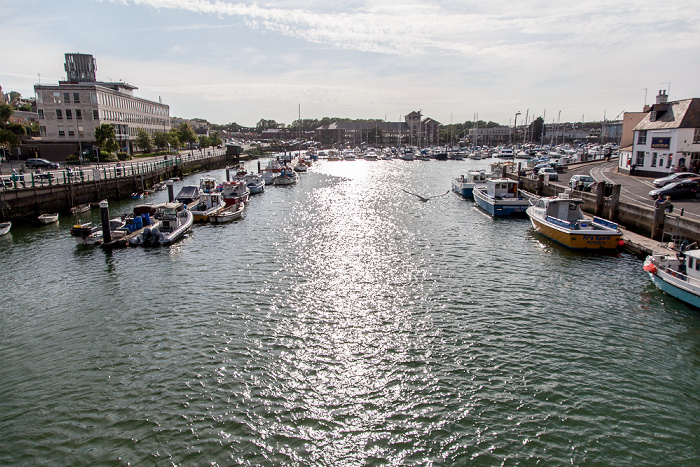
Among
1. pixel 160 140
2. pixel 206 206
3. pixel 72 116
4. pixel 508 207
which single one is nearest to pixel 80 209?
pixel 206 206

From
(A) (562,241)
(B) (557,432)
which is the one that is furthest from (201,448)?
(A) (562,241)

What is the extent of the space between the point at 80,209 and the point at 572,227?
49.4 metres

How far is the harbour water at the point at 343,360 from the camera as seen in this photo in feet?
42.3

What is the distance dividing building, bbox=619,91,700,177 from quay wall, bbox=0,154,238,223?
68398 millimetres

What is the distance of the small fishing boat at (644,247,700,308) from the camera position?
21.6 m

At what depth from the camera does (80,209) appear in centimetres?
4697

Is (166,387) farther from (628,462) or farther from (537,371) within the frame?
(628,462)

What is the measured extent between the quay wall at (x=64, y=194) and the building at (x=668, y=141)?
68.4 metres

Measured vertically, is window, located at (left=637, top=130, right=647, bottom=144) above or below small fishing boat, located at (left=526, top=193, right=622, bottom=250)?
above

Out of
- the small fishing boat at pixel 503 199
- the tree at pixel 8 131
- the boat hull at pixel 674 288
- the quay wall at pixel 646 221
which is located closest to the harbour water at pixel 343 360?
the boat hull at pixel 674 288

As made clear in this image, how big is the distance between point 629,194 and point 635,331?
27.2 m

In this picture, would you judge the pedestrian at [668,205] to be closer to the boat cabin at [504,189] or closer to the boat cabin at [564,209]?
the boat cabin at [564,209]

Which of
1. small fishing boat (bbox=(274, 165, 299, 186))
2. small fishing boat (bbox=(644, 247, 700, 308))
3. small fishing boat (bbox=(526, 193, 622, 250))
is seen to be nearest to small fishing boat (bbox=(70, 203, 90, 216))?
small fishing boat (bbox=(274, 165, 299, 186))

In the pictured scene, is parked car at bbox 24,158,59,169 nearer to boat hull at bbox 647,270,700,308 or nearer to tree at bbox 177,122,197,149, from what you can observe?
tree at bbox 177,122,197,149
